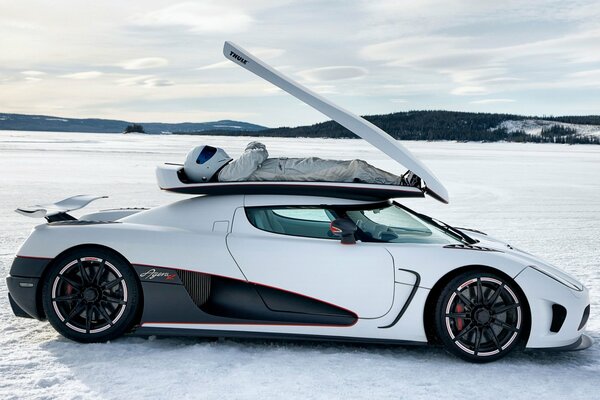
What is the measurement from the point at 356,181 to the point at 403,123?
14009 cm

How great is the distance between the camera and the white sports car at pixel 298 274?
4.51m

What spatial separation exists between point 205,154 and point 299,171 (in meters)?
0.74

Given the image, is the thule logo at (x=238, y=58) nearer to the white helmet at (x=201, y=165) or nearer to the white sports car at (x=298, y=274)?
the white sports car at (x=298, y=274)

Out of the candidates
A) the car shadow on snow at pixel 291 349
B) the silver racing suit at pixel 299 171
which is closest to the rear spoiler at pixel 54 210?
the car shadow on snow at pixel 291 349

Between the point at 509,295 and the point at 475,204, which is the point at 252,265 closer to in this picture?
the point at 509,295

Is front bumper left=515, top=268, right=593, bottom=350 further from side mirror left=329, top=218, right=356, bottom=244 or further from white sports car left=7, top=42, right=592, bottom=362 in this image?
side mirror left=329, top=218, right=356, bottom=244

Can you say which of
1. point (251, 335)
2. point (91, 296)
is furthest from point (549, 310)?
point (91, 296)

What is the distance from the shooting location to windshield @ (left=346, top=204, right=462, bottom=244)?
4723mm

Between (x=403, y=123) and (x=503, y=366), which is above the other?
(x=403, y=123)

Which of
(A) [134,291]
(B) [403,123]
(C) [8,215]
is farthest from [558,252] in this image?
(B) [403,123]

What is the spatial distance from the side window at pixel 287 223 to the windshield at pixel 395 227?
0.67 feet

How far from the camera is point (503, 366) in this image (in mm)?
4480

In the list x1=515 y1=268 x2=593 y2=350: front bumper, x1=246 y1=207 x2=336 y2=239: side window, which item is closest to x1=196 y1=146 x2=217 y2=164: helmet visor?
x1=246 y1=207 x2=336 y2=239: side window

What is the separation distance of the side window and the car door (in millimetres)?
37
